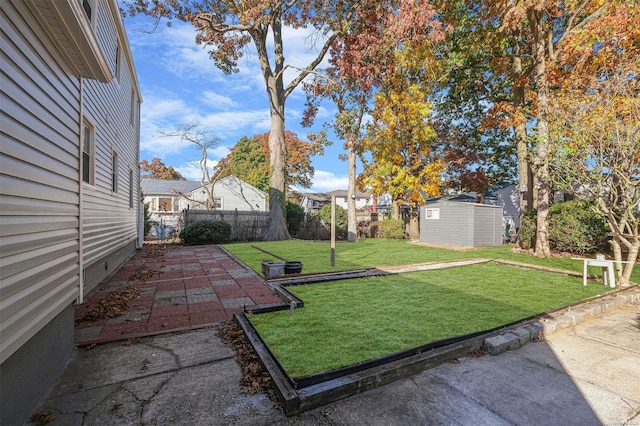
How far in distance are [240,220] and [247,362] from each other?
1344 centimetres

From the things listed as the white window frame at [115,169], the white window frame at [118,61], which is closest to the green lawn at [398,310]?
the white window frame at [115,169]

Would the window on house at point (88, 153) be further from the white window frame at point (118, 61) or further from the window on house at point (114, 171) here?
the white window frame at point (118, 61)

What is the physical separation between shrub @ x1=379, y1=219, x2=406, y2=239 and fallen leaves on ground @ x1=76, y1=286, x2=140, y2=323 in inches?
509

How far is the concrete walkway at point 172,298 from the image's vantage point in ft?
11.6

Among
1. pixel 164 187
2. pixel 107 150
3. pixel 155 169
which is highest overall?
pixel 155 169

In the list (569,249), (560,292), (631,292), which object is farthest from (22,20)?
(569,249)

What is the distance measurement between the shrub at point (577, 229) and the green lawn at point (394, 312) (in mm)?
3905

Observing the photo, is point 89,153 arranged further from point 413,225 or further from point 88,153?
point 413,225

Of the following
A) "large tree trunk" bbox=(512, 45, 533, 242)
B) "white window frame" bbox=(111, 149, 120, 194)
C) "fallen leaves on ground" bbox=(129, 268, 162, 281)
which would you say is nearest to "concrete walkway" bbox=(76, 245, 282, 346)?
"fallen leaves on ground" bbox=(129, 268, 162, 281)

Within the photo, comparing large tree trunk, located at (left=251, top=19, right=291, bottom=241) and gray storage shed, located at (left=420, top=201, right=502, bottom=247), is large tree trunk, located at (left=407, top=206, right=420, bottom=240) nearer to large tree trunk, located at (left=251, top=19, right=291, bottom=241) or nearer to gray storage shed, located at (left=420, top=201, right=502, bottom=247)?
gray storage shed, located at (left=420, top=201, right=502, bottom=247)

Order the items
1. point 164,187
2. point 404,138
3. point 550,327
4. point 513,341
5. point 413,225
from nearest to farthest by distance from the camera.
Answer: point 513,341
point 550,327
point 404,138
point 413,225
point 164,187

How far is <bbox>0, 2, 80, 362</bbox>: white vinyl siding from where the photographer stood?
1.88 metres

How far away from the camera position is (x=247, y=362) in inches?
109

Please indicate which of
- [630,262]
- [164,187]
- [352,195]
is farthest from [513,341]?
[164,187]
